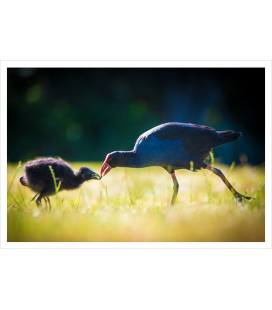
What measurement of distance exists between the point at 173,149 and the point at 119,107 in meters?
2.16

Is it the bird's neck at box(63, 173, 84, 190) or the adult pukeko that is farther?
the bird's neck at box(63, 173, 84, 190)

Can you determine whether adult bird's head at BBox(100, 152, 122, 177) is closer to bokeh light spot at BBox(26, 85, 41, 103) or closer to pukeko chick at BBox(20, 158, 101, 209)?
pukeko chick at BBox(20, 158, 101, 209)

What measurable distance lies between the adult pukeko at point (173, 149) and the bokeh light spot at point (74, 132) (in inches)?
84.6

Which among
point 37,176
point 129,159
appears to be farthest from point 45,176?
point 129,159

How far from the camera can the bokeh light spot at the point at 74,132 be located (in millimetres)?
4629

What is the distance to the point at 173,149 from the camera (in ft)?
8.32

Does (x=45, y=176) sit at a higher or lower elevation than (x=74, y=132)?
lower

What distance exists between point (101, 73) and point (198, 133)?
3.80 feet

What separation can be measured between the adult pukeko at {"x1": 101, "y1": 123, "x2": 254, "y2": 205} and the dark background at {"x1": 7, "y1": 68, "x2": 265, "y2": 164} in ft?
1.74

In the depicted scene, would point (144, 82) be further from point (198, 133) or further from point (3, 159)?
point (3, 159)

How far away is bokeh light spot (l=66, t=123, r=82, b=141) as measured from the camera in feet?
15.2

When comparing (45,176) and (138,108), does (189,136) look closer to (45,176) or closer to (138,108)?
(45,176)

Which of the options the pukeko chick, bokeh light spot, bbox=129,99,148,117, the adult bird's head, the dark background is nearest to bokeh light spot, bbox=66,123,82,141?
the dark background
